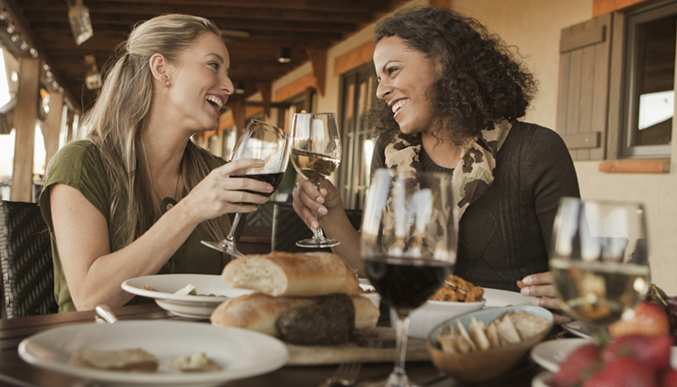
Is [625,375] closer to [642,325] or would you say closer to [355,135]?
[642,325]

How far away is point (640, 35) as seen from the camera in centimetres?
429

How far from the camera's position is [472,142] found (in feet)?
6.82

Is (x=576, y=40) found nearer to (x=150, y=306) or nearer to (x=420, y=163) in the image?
(x=420, y=163)

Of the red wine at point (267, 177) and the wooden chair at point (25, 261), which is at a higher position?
the red wine at point (267, 177)

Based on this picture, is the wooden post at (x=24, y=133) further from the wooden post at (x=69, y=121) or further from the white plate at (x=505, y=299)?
the white plate at (x=505, y=299)

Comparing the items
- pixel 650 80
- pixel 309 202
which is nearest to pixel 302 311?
pixel 309 202

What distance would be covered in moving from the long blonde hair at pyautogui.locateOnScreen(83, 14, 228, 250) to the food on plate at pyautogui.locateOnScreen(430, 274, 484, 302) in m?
0.93

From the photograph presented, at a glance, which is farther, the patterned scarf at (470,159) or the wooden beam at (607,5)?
the wooden beam at (607,5)

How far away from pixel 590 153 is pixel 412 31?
2.62 meters

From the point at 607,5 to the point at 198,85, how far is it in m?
3.24

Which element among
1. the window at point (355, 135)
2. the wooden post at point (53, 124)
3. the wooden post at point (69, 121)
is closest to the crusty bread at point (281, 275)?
the window at point (355, 135)

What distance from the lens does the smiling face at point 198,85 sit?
1983 mm

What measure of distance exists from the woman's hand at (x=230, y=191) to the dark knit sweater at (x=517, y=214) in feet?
2.63

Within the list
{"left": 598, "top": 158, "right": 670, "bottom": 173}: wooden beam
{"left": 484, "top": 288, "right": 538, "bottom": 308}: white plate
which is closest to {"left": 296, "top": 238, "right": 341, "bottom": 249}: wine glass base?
{"left": 484, "top": 288, "right": 538, "bottom": 308}: white plate
